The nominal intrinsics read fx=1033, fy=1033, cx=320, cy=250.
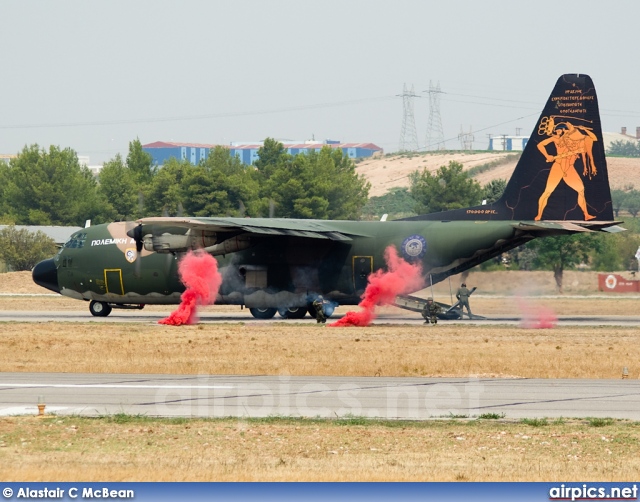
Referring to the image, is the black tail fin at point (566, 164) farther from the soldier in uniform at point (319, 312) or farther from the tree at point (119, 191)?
the tree at point (119, 191)

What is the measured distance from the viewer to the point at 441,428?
1762cm

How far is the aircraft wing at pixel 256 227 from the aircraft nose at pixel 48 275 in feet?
23.3

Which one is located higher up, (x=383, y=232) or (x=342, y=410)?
(x=383, y=232)

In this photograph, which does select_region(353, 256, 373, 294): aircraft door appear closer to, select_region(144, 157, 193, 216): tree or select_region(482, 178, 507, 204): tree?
select_region(482, 178, 507, 204): tree

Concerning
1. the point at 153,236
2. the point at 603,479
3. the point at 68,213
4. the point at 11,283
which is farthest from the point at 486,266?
Answer: the point at 68,213

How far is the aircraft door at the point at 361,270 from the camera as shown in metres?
42.0

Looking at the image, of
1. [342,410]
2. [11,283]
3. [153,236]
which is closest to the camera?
[342,410]

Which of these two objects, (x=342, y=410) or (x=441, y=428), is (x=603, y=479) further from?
(x=342, y=410)

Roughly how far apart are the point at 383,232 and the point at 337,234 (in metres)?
1.88

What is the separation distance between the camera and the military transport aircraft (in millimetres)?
40219

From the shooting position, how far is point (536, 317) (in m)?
42.8

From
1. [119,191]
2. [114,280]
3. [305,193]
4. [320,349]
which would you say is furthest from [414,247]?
[119,191]

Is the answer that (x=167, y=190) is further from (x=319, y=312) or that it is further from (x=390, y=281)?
(x=390, y=281)

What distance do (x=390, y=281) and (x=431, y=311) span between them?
203 cm
